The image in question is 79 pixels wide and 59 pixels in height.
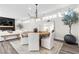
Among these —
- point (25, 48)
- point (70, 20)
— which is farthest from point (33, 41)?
point (70, 20)

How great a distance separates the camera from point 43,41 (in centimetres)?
257

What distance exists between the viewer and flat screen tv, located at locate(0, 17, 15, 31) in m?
1.95

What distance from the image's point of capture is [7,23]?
6.53 feet

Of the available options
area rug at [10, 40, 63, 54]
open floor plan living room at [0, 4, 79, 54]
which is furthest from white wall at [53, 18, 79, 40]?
area rug at [10, 40, 63, 54]

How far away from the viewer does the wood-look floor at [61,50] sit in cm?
202

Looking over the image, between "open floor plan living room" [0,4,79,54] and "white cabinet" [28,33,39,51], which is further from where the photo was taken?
"white cabinet" [28,33,39,51]

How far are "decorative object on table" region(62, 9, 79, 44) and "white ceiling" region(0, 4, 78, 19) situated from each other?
7.2 inches

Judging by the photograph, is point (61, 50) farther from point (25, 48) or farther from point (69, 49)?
point (25, 48)

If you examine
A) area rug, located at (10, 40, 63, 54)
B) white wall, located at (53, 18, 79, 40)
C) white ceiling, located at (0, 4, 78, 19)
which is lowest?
area rug, located at (10, 40, 63, 54)

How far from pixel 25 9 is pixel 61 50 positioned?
152 cm

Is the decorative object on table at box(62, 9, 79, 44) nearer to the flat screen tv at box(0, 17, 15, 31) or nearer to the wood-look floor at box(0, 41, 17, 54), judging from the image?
the flat screen tv at box(0, 17, 15, 31)
